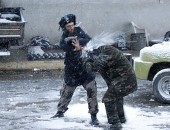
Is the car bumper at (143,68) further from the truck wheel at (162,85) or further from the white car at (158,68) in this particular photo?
the truck wheel at (162,85)

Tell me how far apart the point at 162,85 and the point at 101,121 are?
226 centimetres

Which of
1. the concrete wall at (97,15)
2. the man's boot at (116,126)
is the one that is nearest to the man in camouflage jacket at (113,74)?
the man's boot at (116,126)

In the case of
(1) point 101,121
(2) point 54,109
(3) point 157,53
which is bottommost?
(2) point 54,109

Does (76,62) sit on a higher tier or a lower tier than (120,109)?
higher

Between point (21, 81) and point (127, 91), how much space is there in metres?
6.16

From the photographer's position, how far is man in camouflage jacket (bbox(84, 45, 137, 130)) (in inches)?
277

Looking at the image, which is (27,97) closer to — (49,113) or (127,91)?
(49,113)

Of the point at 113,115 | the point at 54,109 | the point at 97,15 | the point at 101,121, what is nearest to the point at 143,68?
the point at 54,109

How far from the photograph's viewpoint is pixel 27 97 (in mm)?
10383

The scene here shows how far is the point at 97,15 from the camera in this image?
17.2 meters

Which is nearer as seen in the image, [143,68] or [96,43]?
[96,43]

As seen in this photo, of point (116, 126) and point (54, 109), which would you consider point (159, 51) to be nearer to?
point (54, 109)

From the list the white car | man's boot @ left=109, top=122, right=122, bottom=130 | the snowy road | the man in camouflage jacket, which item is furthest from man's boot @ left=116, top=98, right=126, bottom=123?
the white car

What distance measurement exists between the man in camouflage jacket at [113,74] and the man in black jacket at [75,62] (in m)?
0.57
